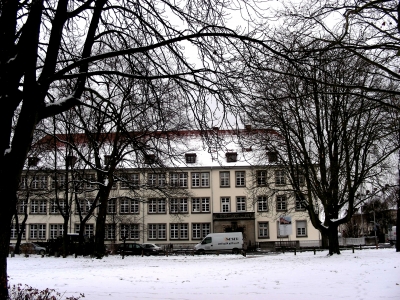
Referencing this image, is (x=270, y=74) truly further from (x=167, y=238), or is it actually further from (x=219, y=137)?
(x=167, y=238)

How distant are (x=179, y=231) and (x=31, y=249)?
18.9m

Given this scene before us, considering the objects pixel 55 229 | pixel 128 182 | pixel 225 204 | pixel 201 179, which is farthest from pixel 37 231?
pixel 128 182

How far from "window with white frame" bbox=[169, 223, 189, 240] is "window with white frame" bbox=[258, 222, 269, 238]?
8908 mm

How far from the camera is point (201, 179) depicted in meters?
55.7

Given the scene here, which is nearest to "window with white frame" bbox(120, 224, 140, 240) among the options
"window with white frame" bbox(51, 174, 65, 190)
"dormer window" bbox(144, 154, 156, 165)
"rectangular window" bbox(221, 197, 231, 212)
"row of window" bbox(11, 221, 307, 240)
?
"row of window" bbox(11, 221, 307, 240)

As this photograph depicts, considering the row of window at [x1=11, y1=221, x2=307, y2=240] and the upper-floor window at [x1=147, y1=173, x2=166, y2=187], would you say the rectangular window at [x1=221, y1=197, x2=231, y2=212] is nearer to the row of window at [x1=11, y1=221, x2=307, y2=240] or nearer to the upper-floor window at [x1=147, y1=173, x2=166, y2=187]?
the row of window at [x1=11, y1=221, x2=307, y2=240]

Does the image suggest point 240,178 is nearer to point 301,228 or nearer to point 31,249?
point 301,228

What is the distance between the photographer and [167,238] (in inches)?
2154

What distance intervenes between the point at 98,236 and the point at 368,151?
59.7 feet

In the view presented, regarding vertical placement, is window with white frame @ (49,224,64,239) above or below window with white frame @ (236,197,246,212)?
below

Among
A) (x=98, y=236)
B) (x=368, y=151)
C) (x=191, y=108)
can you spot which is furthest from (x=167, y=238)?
(x=191, y=108)

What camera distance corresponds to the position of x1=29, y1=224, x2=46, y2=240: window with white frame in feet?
185

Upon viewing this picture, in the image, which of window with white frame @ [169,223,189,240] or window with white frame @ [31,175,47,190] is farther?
window with white frame @ [169,223,189,240]

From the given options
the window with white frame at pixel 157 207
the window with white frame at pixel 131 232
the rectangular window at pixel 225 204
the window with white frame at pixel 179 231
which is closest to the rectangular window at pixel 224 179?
the rectangular window at pixel 225 204
